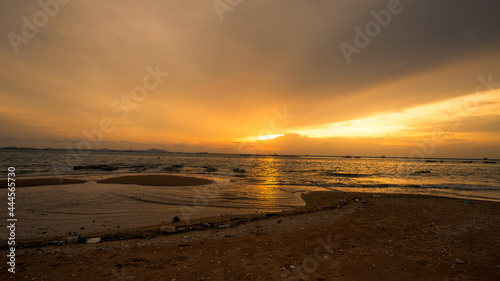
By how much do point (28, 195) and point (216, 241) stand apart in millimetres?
20389

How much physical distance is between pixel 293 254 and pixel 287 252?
244 millimetres

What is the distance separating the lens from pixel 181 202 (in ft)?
58.1

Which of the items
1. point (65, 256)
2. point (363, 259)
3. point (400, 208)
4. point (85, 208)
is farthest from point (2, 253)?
point (400, 208)

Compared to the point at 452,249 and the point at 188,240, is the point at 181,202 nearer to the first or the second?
the point at 188,240

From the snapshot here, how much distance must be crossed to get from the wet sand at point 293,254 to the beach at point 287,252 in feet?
0.10

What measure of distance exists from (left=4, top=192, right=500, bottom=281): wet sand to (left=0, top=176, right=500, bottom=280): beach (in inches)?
1.2

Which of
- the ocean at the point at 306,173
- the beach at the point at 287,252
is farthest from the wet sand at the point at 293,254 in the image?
the ocean at the point at 306,173

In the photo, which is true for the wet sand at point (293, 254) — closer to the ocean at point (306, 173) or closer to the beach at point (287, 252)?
the beach at point (287, 252)

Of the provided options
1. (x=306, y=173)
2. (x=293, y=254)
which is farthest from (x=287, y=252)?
(x=306, y=173)

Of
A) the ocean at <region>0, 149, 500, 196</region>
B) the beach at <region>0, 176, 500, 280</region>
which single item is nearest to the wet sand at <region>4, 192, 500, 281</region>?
the beach at <region>0, 176, 500, 280</region>

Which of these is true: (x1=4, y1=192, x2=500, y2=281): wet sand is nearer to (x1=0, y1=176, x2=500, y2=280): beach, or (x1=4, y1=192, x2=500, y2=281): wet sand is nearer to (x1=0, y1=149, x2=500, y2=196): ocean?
(x1=0, y1=176, x2=500, y2=280): beach

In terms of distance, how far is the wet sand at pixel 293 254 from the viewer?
634 centimetres

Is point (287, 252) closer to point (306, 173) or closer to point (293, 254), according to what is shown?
point (293, 254)

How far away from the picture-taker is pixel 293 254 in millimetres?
7754
